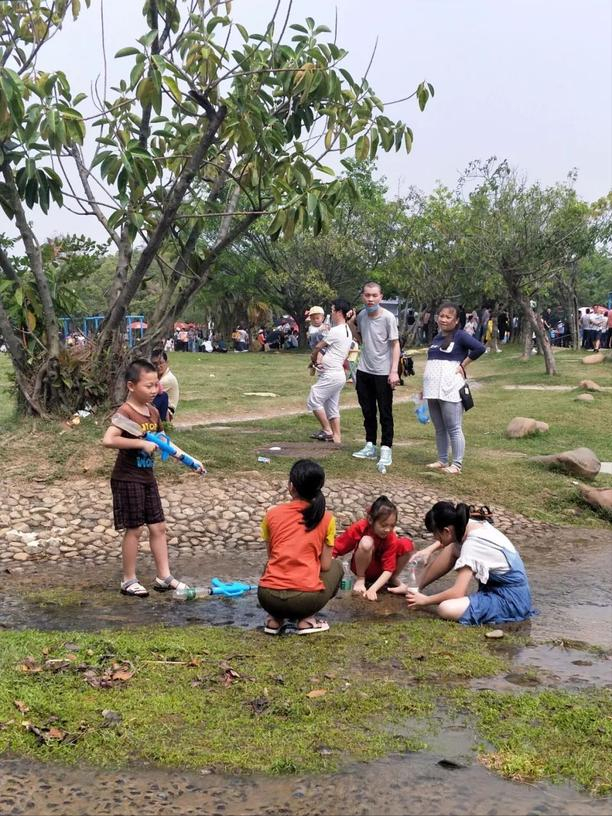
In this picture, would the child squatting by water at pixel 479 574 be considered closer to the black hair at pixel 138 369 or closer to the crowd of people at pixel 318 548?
the crowd of people at pixel 318 548

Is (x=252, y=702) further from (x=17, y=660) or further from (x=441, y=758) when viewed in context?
(x=17, y=660)

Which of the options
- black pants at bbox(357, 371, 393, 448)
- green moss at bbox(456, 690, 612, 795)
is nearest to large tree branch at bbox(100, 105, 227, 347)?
black pants at bbox(357, 371, 393, 448)

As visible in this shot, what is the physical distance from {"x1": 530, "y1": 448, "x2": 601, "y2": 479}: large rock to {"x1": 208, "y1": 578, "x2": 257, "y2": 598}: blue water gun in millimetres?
4667

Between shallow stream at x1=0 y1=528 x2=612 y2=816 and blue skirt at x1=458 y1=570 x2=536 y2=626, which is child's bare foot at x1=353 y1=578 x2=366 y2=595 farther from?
blue skirt at x1=458 y1=570 x2=536 y2=626

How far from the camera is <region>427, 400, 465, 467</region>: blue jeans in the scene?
859cm

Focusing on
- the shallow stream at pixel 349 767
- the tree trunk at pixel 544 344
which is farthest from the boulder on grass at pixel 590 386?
the shallow stream at pixel 349 767

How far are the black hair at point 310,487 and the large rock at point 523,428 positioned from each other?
7381 millimetres

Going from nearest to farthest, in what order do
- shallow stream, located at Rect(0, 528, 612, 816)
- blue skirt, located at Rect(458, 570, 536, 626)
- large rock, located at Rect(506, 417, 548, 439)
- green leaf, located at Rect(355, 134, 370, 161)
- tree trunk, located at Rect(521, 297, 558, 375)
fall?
shallow stream, located at Rect(0, 528, 612, 816), blue skirt, located at Rect(458, 570, 536, 626), green leaf, located at Rect(355, 134, 370, 161), large rock, located at Rect(506, 417, 548, 439), tree trunk, located at Rect(521, 297, 558, 375)

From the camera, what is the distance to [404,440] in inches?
455

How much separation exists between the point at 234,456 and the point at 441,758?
5.74 m

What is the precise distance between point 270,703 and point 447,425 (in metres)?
5.28

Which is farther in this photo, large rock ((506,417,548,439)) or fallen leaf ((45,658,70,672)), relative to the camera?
large rock ((506,417,548,439))

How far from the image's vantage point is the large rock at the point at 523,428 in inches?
468

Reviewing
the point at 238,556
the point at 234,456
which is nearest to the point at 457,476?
the point at 234,456
